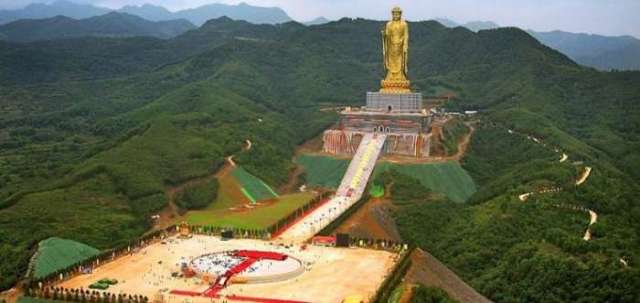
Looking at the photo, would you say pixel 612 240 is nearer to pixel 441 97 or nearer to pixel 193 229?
pixel 193 229

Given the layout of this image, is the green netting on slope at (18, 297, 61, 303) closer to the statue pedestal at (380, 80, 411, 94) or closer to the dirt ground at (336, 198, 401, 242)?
the dirt ground at (336, 198, 401, 242)

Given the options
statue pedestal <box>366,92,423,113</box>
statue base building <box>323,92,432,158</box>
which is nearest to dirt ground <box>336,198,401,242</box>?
statue base building <box>323,92,432,158</box>

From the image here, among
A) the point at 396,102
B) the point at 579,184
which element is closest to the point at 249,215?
the point at 579,184

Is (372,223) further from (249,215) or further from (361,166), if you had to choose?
(361,166)

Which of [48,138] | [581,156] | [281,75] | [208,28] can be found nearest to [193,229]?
[581,156]

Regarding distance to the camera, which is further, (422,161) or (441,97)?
(441,97)

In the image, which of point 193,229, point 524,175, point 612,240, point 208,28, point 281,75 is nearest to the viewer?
point 612,240
